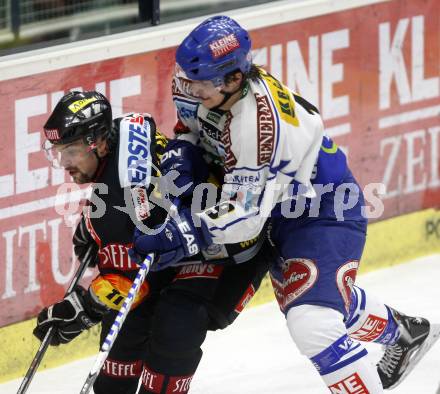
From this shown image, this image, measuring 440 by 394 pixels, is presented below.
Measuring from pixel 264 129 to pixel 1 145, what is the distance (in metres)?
1.56

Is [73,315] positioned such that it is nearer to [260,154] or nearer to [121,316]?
[121,316]

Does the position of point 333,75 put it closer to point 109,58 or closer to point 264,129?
point 109,58

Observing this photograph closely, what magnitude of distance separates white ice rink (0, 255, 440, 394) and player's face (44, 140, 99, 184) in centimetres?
125

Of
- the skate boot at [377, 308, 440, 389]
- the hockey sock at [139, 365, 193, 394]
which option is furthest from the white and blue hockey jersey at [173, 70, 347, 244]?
the skate boot at [377, 308, 440, 389]

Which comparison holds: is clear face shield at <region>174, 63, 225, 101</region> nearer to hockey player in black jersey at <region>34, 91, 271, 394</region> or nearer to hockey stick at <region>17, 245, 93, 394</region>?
hockey player in black jersey at <region>34, 91, 271, 394</region>

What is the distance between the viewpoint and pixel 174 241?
16.4 ft

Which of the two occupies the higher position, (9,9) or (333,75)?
(9,9)

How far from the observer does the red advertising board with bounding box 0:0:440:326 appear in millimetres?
6141

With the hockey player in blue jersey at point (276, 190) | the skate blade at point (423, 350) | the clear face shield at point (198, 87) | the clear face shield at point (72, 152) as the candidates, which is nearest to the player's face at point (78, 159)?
the clear face shield at point (72, 152)

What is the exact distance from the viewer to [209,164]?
210 inches

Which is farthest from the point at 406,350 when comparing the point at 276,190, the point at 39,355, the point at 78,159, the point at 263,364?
the point at 78,159

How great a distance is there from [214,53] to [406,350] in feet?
5.18

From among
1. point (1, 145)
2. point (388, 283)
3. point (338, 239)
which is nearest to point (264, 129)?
point (338, 239)

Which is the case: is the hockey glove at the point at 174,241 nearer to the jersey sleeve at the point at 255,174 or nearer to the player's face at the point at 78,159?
the jersey sleeve at the point at 255,174
